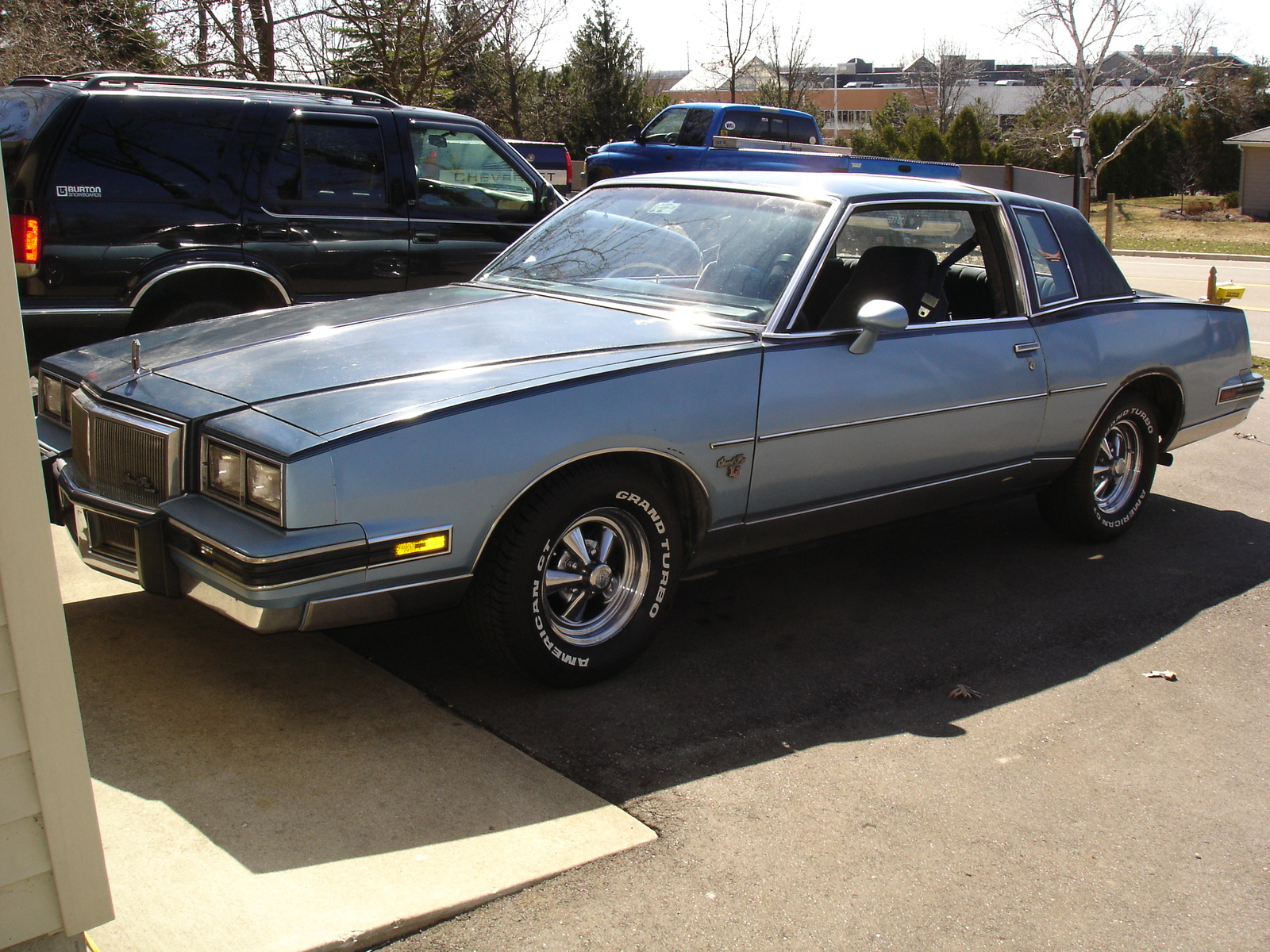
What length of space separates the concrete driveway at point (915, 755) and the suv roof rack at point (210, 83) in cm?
373

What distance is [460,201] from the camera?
24.0 ft

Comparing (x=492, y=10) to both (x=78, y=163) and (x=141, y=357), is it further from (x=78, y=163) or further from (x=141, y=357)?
(x=141, y=357)

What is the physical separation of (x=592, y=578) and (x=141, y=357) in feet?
5.62

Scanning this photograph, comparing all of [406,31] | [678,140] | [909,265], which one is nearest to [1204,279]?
[678,140]

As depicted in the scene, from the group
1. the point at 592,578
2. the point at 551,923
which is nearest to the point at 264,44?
the point at 592,578

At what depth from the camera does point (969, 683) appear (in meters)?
4.11

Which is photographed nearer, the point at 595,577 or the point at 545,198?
the point at 595,577

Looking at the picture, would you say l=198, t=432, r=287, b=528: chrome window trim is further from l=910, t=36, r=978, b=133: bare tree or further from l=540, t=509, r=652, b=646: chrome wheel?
l=910, t=36, r=978, b=133: bare tree

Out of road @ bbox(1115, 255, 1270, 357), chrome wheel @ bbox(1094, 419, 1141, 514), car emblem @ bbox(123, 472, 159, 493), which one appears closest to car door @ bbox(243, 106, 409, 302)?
car emblem @ bbox(123, 472, 159, 493)

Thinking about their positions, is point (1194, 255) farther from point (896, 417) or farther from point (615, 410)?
point (615, 410)

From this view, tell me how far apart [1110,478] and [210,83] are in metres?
5.37

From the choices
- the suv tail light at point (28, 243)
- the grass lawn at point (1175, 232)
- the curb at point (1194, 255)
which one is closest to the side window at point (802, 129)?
the curb at point (1194, 255)

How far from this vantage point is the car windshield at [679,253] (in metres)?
4.26

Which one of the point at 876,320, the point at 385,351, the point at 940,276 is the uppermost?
the point at 940,276
